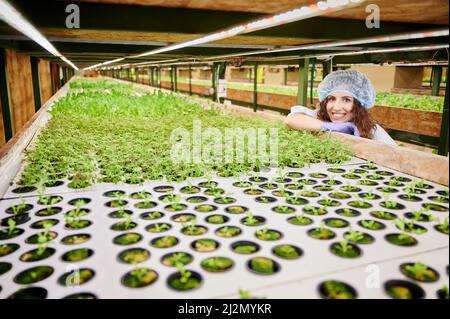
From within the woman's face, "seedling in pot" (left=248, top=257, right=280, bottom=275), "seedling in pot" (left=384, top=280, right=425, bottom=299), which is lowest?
"seedling in pot" (left=384, top=280, right=425, bottom=299)

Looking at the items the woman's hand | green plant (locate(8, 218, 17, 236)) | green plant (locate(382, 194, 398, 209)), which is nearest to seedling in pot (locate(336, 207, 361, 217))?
green plant (locate(382, 194, 398, 209))

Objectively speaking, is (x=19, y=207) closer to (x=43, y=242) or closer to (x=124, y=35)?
(x=43, y=242)

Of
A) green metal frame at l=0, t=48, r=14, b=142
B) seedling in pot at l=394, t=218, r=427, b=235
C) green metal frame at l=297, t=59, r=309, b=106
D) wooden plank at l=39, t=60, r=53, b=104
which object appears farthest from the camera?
wooden plank at l=39, t=60, r=53, b=104

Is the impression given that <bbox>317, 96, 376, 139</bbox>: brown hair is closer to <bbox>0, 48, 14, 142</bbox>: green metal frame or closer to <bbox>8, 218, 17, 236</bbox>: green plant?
<bbox>8, 218, 17, 236</bbox>: green plant

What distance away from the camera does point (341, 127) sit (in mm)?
3367

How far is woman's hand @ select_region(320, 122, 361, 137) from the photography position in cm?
333

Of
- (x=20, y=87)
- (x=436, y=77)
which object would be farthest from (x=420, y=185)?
(x=436, y=77)

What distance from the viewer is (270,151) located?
271cm

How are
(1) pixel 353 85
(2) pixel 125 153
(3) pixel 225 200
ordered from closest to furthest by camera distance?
(3) pixel 225 200, (2) pixel 125 153, (1) pixel 353 85

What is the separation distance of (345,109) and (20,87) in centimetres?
604

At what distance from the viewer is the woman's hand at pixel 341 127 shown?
3.33 meters

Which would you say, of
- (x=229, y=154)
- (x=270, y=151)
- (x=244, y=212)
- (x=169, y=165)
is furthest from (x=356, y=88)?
(x=244, y=212)

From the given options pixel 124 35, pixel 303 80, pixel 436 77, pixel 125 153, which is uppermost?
pixel 124 35

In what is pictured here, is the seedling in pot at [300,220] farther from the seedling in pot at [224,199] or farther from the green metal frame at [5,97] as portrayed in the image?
the green metal frame at [5,97]
